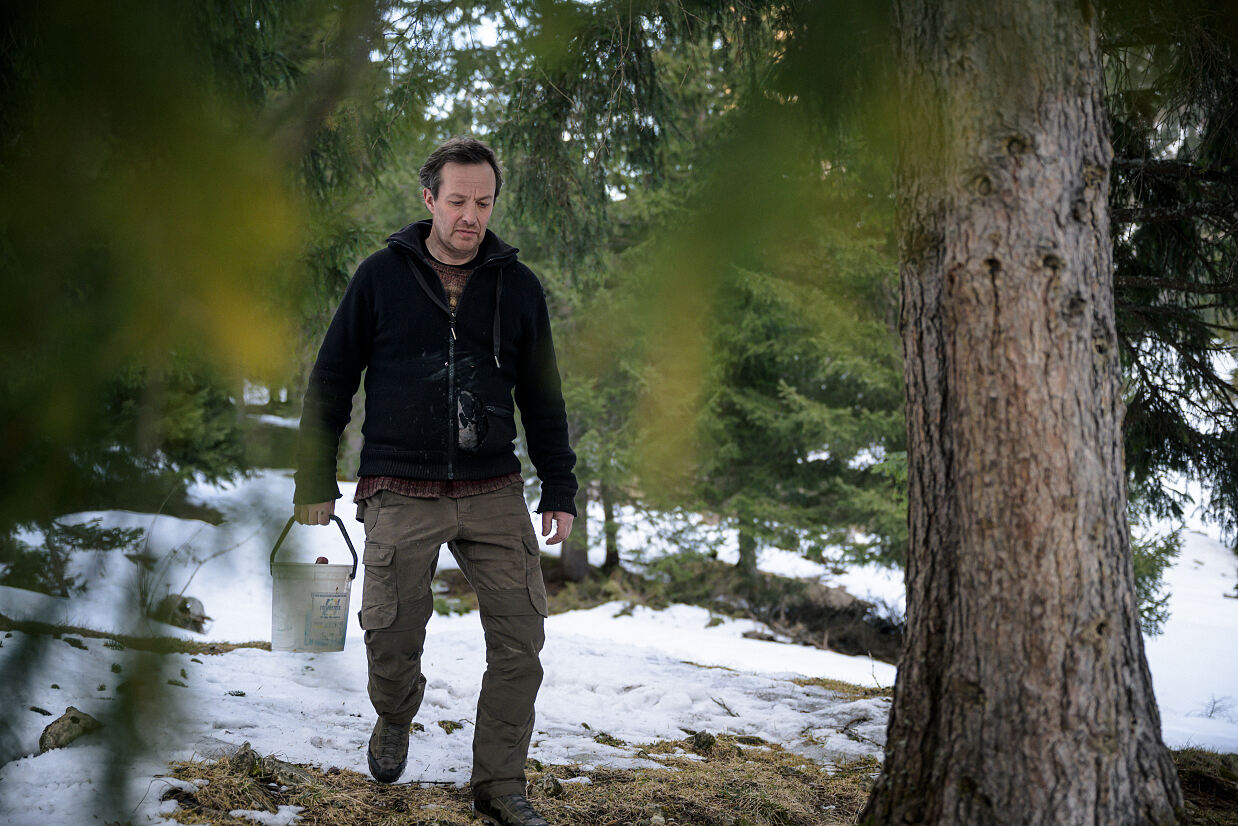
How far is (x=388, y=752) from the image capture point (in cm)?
259

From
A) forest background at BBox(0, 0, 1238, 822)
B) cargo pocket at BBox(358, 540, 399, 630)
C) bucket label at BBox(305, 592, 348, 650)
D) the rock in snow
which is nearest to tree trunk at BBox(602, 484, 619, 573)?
forest background at BBox(0, 0, 1238, 822)

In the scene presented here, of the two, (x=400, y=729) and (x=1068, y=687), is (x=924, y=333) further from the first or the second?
(x=400, y=729)

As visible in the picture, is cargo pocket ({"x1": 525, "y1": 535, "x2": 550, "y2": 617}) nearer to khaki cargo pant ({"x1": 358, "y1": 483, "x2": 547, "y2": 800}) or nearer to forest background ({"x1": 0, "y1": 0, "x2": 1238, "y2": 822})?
khaki cargo pant ({"x1": 358, "y1": 483, "x2": 547, "y2": 800})

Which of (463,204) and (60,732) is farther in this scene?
(463,204)

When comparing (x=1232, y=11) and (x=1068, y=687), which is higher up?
(x=1232, y=11)

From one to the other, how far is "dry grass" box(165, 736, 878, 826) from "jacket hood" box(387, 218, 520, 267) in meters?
1.56

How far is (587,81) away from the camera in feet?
12.3

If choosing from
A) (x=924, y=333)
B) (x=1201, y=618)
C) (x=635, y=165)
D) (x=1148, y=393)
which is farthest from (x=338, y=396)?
(x=1201, y=618)

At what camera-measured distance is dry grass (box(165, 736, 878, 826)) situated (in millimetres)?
2234

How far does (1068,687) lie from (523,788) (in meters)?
1.43

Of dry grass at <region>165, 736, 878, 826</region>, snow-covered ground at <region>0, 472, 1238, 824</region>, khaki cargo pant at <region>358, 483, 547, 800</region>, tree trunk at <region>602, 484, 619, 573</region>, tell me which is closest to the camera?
snow-covered ground at <region>0, 472, 1238, 824</region>

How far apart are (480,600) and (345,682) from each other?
1.63m

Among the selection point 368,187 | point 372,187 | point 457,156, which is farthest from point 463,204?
point 372,187

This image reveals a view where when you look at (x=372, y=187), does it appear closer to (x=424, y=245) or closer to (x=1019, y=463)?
(x=424, y=245)
